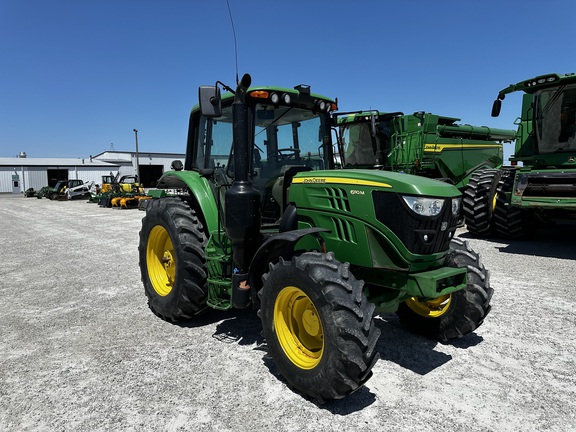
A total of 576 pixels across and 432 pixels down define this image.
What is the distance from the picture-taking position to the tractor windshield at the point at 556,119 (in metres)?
7.96

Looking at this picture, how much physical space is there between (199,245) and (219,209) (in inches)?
16.4

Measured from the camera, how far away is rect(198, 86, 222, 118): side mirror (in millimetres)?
3391

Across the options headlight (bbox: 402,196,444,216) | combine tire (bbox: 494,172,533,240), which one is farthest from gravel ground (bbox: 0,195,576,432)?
combine tire (bbox: 494,172,533,240)

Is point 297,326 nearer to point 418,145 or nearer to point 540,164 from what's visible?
point 540,164

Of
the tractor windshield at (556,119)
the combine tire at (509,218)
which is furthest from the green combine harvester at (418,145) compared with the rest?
the tractor windshield at (556,119)

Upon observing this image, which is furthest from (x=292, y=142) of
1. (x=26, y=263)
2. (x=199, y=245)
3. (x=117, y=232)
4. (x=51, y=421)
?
(x=117, y=232)

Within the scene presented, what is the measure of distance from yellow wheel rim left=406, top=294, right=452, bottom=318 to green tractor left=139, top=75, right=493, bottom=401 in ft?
0.04

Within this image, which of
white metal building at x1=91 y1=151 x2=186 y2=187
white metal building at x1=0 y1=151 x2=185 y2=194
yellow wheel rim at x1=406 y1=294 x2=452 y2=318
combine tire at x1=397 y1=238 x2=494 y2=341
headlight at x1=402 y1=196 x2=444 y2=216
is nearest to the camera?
headlight at x1=402 y1=196 x2=444 y2=216

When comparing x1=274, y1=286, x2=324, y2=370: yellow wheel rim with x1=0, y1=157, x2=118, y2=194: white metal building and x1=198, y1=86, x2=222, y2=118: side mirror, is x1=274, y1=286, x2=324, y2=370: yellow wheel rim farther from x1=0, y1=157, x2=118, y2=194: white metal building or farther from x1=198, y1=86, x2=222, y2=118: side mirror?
x1=0, y1=157, x2=118, y2=194: white metal building

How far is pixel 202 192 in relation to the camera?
4363mm

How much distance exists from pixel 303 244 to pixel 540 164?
23.0 feet

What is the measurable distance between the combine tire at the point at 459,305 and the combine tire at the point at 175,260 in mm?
2118

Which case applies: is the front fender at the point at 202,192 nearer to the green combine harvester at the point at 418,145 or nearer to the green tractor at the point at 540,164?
the green tractor at the point at 540,164

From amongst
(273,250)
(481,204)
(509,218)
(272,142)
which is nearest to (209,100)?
(272,142)
